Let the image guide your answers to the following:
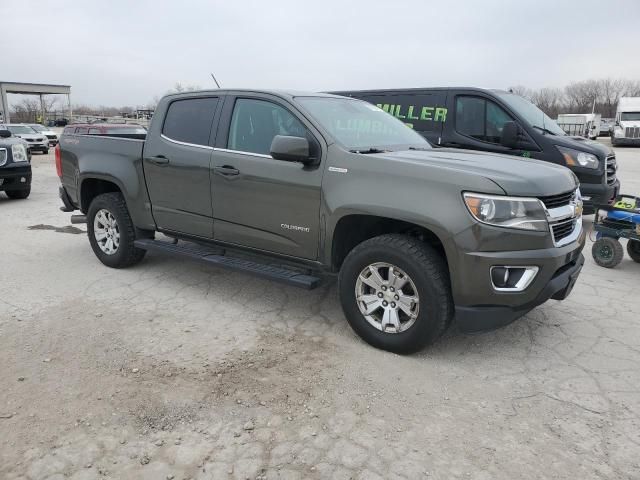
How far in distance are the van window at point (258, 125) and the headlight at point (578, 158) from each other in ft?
15.9

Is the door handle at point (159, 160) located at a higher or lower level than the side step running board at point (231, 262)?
higher

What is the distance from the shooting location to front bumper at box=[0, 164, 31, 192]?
9.70 m

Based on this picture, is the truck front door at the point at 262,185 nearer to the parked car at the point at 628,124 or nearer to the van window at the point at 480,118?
the van window at the point at 480,118

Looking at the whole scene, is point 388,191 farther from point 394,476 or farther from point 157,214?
point 157,214

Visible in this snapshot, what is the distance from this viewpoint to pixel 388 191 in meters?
3.52

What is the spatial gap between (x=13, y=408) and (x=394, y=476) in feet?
7.07

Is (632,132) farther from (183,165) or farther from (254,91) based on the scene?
(183,165)

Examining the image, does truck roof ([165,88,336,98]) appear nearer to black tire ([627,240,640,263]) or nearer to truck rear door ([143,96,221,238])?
truck rear door ([143,96,221,238])

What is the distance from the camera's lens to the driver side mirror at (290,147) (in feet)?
12.1

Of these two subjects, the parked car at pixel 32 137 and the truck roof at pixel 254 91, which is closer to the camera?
the truck roof at pixel 254 91

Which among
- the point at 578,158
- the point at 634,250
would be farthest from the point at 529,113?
the point at 634,250

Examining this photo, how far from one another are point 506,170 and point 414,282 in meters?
0.95

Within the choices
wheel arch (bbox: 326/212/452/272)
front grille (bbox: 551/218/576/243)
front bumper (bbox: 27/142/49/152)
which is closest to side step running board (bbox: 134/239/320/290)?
wheel arch (bbox: 326/212/452/272)

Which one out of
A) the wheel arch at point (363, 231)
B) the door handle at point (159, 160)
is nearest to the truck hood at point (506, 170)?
the wheel arch at point (363, 231)
